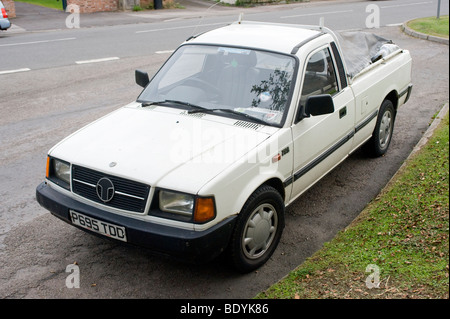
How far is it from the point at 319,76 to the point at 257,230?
6.10 ft

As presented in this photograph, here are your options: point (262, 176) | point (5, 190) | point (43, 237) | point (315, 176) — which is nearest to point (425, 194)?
point (315, 176)

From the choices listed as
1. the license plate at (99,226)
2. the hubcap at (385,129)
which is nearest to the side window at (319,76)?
the hubcap at (385,129)

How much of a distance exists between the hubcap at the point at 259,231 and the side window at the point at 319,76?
1.12m

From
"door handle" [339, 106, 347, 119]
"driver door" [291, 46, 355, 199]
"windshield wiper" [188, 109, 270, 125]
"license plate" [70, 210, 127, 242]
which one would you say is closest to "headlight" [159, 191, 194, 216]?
"license plate" [70, 210, 127, 242]

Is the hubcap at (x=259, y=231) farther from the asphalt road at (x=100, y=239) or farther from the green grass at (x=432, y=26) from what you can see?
the green grass at (x=432, y=26)

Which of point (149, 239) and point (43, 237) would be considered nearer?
point (149, 239)

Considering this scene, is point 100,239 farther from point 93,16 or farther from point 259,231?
point 93,16

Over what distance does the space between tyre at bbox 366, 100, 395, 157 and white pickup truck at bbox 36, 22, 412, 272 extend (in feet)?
1.99

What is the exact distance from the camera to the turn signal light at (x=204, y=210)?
3748mm

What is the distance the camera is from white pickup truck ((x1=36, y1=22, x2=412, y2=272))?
3.86m

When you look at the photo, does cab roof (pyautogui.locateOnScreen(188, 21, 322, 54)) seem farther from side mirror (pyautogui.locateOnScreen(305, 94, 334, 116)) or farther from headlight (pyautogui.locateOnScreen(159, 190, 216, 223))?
headlight (pyautogui.locateOnScreen(159, 190, 216, 223))

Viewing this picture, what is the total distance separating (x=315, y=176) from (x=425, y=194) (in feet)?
3.47

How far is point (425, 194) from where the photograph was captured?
4992 mm

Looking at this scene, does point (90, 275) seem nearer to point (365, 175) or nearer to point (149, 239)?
point (149, 239)
